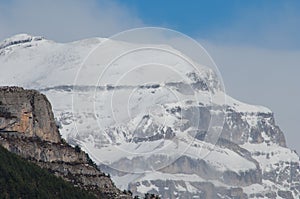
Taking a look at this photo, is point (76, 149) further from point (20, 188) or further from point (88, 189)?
point (20, 188)

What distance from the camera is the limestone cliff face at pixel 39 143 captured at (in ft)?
565

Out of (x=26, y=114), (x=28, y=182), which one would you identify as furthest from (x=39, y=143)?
(x=28, y=182)

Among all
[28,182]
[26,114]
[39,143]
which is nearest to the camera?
[28,182]

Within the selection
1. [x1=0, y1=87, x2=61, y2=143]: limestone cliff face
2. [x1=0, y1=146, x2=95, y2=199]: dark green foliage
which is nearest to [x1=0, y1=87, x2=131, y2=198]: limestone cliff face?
[x1=0, y1=87, x2=61, y2=143]: limestone cliff face

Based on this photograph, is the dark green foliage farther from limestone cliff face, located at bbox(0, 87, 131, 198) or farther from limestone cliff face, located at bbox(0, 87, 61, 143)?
limestone cliff face, located at bbox(0, 87, 61, 143)

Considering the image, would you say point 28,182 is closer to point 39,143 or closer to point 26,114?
point 39,143

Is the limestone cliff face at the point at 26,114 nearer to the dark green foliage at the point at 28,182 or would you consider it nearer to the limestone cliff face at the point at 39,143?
the limestone cliff face at the point at 39,143

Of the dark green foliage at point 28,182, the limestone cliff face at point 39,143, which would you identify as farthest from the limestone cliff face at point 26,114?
the dark green foliage at point 28,182

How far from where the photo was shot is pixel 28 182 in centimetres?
16238

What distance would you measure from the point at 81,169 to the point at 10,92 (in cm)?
1351

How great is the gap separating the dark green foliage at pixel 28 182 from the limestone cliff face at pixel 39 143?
472cm

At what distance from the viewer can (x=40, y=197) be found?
159125 millimetres

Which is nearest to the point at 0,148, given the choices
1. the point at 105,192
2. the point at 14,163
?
the point at 14,163

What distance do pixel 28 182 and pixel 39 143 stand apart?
12.8 metres
